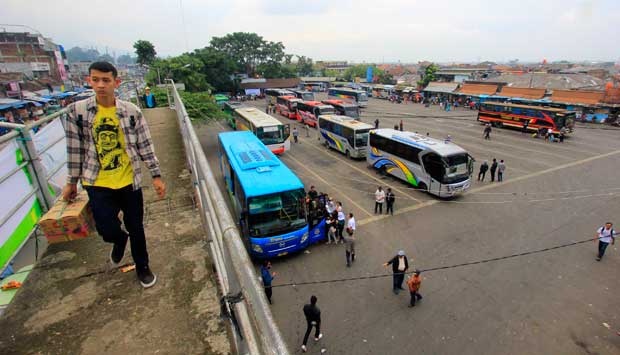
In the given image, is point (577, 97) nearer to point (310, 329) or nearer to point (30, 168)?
point (310, 329)

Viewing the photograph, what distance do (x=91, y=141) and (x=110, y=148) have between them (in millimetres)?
144

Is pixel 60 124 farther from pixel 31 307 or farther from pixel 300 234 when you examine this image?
pixel 300 234

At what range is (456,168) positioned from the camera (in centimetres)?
1379

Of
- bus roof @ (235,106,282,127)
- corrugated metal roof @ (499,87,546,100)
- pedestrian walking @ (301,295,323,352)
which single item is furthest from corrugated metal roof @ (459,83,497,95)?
pedestrian walking @ (301,295,323,352)

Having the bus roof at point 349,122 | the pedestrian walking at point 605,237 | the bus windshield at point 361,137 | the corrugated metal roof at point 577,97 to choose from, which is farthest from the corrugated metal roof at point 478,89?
the pedestrian walking at point 605,237

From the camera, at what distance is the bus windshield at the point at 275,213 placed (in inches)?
374

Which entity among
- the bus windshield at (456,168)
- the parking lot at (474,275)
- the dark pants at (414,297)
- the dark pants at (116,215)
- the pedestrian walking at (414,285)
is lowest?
the parking lot at (474,275)

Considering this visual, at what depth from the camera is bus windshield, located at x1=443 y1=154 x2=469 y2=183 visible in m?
13.6

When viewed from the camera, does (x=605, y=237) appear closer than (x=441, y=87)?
Yes

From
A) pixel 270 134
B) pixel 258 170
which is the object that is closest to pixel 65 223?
pixel 258 170

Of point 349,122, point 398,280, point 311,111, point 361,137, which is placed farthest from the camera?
point 311,111

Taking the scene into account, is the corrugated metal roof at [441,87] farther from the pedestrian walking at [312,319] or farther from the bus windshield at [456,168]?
the pedestrian walking at [312,319]

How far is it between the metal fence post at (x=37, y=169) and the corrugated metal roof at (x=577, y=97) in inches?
1652

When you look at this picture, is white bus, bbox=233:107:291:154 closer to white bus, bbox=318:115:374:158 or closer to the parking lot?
white bus, bbox=318:115:374:158
